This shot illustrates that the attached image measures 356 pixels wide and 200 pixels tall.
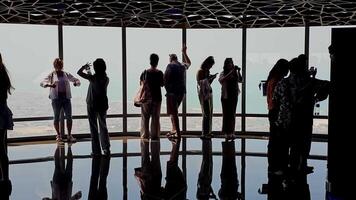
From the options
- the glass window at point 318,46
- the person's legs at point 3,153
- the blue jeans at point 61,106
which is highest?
the glass window at point 318,46

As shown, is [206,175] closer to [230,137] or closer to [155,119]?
[155,119]

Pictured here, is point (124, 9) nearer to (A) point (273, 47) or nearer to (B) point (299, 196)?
(A) point (273, 47)

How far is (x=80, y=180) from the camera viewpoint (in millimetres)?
7066

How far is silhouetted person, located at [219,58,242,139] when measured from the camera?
10.6 meters

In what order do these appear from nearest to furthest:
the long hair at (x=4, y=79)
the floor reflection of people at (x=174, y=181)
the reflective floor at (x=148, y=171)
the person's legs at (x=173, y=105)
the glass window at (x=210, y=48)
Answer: the floor reflection of people at (x=174, y=181)
the reflective floor at (x=148, y=171)
the long hair at (x=4, y=79)
the person's legs at (x=173, y=105)
the glass window at (x=210, y=48)

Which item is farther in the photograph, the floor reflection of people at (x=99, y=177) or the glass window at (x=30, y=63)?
the glass window at (x=30, y=63)

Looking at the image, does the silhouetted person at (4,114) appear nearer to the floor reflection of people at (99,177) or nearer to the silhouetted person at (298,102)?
the floor reflection of people at (99,177)

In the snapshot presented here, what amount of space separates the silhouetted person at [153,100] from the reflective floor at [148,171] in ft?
1.16

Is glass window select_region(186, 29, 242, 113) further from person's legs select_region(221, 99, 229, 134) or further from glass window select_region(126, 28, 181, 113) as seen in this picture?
person's legs select_region(221, 99, 229, 134)

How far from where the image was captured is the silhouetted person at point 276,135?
24.1ft

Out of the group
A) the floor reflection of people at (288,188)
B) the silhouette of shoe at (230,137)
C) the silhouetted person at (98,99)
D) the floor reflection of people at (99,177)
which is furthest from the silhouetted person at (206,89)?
the floor reflection of people at (288,188)

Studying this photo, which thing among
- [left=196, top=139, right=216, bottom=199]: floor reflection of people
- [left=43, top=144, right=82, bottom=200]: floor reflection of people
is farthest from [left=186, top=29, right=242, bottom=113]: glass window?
[left=43, top=144, right=82, bottom=200]: floor reflection of people

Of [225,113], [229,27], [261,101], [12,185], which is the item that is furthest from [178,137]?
[12,185]

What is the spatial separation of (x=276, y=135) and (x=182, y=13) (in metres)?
4.61
